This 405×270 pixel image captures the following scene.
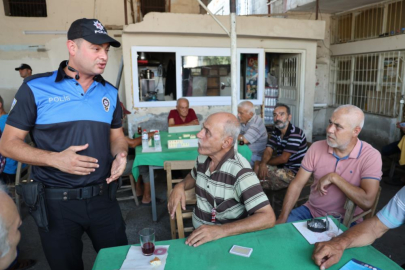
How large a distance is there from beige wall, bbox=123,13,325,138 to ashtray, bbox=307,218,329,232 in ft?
17.0

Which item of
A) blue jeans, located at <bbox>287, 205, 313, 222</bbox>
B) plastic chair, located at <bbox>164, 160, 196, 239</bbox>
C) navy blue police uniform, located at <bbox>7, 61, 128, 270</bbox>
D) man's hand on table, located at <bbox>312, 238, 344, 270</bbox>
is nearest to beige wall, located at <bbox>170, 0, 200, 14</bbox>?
plastic chair, located at <bbox>164, 160, 196, 239</bbox>

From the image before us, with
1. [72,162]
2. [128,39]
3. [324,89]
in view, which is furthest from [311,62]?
[72,162]

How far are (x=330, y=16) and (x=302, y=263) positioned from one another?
30.1 ft

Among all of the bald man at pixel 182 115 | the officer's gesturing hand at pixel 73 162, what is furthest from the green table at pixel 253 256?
the bald man at pixel 182 115

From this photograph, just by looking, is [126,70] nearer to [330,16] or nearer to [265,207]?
[265,207]

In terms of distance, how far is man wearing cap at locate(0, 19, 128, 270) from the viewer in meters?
1.68

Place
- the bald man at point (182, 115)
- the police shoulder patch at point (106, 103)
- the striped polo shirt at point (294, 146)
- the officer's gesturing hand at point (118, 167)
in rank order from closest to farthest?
1. the officer's gesturing hand at point (118, 167)
2. the police shoulder patch at point (106, 103)
3. the striped polo shirt at point (294, 146)
4. the bald man at point (182, 115)

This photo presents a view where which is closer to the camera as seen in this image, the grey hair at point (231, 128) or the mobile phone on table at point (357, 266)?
the mobile phone on table at point (357, 266)

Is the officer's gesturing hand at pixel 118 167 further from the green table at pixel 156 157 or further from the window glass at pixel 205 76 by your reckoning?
the window glass at pixel 205 76

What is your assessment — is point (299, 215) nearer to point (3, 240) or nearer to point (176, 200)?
point (176, 200)

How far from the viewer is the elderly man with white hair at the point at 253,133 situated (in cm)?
424

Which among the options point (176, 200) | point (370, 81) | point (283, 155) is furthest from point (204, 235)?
point (370, 81)

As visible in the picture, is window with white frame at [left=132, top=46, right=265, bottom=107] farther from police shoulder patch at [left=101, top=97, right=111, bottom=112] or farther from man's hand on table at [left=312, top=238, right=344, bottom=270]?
man's hand on table at [left=312, top=238, right=344, bottom=270]

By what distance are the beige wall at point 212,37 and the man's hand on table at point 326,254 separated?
18.0 ft
